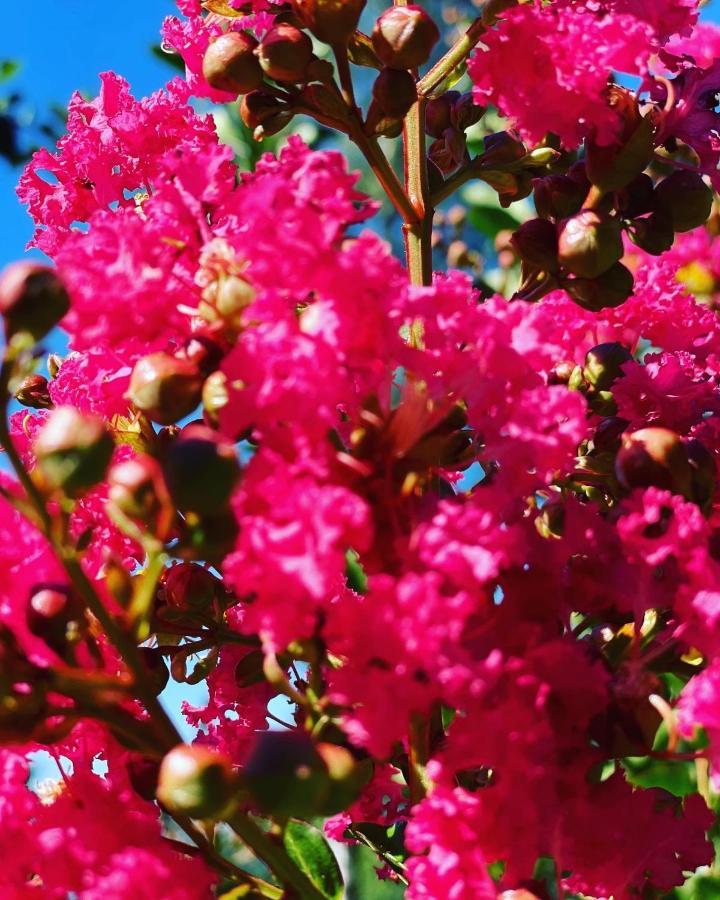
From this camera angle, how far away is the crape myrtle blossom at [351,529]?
894 millimetres

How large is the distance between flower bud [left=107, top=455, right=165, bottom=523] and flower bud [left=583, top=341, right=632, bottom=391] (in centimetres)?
66

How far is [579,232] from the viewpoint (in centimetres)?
128

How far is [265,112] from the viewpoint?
1.32 metres

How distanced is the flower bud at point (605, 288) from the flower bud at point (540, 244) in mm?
32

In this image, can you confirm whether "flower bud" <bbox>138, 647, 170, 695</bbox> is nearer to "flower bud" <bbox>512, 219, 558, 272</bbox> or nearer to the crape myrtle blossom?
the crape myrtle blossom

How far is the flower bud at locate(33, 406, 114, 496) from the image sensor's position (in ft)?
2.94

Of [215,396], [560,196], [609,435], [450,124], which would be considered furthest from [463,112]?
[215,396]

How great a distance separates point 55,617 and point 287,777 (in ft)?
0.78

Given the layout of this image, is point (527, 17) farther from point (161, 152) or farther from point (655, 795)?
point (655, 795)

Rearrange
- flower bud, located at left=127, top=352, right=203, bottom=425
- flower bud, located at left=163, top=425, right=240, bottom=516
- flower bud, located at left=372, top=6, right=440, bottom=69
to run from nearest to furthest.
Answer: flower bud, located at left=163, top=425, right=240, bottom=516, flower bud, located at left=127, top=352, right=203, bottom=425, flower bud, located at left=372, top=6, right=440, bottom=69

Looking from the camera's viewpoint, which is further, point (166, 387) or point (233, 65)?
point (233, 65)

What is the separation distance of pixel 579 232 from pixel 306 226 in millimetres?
416

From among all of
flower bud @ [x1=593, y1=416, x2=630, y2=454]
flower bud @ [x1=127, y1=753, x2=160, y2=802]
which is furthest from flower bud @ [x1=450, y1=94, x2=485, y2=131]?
flower bud @ [x1=127, y1=753, x2=160, y2=802]

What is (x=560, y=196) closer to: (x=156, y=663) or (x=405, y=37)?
(x=405, y=37)
